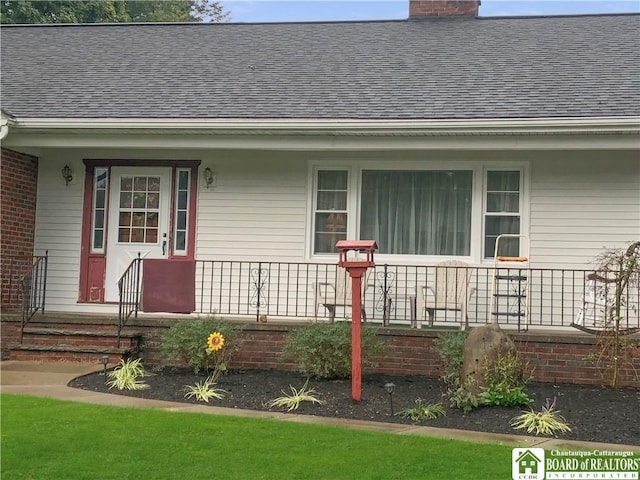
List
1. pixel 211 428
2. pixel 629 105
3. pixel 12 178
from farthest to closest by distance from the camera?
pixel 12 178
pixel 629 105
pixel 211 428

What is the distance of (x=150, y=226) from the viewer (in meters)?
10.1

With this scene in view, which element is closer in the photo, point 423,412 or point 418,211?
point 423,412

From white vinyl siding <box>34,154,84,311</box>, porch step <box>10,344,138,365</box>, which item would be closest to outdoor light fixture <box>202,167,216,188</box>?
white vinyl siding <box>34,154,84,311</box>

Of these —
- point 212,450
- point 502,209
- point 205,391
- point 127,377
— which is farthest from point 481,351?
point 127,377

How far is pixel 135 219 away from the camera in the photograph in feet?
33.3

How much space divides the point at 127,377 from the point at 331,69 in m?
5.75

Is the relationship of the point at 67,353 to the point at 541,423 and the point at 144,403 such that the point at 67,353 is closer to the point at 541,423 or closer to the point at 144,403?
the point at 144,403

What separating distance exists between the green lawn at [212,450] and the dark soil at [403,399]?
2.55 ft

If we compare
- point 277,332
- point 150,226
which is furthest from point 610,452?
point 150,226

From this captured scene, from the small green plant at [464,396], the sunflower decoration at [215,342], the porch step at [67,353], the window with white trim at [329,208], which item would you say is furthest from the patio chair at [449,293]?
the porch step at [67,353]

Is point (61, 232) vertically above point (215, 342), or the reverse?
point (61, 232)

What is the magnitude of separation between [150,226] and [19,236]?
1742 millimetres

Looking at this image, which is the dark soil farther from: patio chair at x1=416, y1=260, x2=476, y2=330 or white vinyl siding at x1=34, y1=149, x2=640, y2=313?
white vinyl siding at x1=34, y1=149, x2=640, y2=313

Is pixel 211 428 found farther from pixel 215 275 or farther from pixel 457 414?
pixel 215 275
